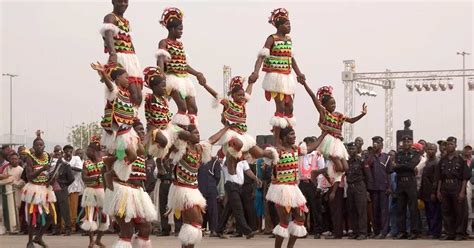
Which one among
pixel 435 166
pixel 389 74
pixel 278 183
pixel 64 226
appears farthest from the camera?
pixel 389 74

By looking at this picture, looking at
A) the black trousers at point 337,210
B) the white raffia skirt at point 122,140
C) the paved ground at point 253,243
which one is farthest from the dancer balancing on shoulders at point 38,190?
the black trousers at point 337,210

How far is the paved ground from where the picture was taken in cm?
1569

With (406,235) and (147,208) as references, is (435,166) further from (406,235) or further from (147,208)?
(147,208)

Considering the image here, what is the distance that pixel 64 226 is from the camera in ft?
69.1

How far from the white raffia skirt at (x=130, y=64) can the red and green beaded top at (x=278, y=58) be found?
2417mm

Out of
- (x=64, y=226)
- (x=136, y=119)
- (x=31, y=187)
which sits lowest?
(x=64, y=226)

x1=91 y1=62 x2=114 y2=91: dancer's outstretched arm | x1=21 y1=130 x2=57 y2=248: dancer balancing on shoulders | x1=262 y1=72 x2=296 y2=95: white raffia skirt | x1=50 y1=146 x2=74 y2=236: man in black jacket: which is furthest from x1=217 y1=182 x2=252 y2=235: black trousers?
x1=91 y1=62 x2=114 y2=91: dancer's outstretched arm

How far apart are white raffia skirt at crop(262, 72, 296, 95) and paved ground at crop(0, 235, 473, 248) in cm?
375

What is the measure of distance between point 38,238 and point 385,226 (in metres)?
6.77

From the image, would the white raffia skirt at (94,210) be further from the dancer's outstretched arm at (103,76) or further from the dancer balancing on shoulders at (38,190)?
the dancer's outstretched arm at (103,76)

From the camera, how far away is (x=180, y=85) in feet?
40.3

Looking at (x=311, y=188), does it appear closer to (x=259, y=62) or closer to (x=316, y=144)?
(x=316, y=144)

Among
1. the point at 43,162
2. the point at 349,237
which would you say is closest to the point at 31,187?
the point at 43,162

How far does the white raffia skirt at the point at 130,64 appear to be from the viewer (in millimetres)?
11234
